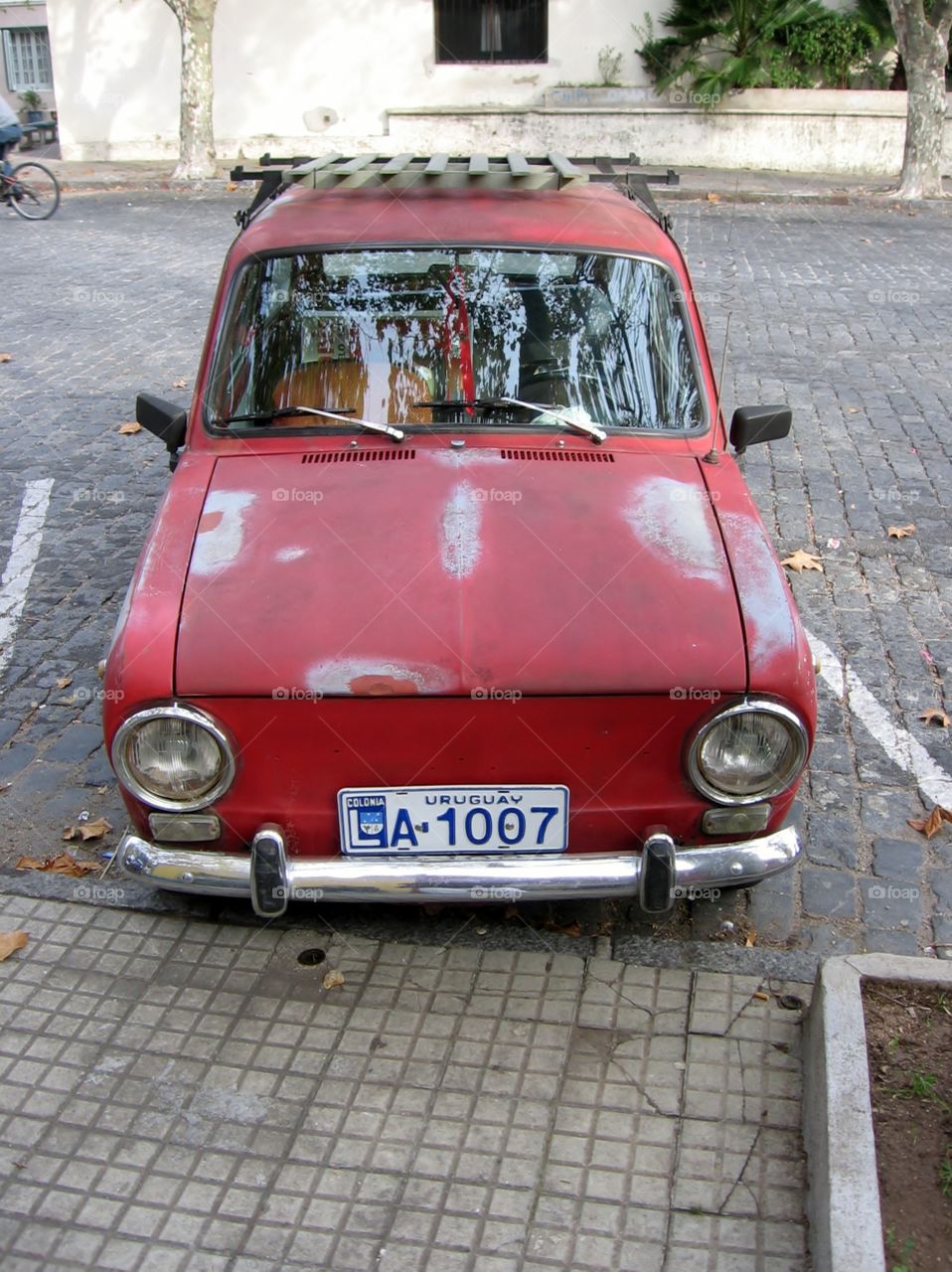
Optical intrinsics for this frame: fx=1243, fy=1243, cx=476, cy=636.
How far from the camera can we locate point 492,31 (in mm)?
21375

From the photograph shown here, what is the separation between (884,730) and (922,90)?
1492 cm

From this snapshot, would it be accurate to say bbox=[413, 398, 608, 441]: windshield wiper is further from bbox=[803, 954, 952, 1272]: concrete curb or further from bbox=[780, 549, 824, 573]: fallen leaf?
bbox=[780, 549, 824, 573]: fallen leaf

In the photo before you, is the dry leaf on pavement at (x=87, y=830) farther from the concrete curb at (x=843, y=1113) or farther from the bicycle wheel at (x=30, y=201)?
the bicycle wheel at (x=30, y=201)

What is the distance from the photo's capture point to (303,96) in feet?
71.1

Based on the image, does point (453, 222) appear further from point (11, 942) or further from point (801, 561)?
point (11, 942)

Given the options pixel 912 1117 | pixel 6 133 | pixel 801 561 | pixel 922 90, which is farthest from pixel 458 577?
pixel 922 90

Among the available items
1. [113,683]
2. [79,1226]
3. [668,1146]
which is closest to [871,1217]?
[668,1146]

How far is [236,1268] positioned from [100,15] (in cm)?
2286

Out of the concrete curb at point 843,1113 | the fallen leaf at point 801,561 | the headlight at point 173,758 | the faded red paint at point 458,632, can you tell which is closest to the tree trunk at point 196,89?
the fallen leaf at point 801,561

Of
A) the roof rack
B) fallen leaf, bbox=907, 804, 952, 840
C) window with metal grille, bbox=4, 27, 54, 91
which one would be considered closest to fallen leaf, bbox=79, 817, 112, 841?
the roof rack

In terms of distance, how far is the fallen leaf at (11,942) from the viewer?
3.89m

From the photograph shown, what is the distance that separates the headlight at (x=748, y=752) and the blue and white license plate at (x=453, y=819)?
1.34 feet

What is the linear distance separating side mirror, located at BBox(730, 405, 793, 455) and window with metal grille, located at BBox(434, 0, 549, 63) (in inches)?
746

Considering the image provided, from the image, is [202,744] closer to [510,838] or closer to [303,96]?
[510,838]
